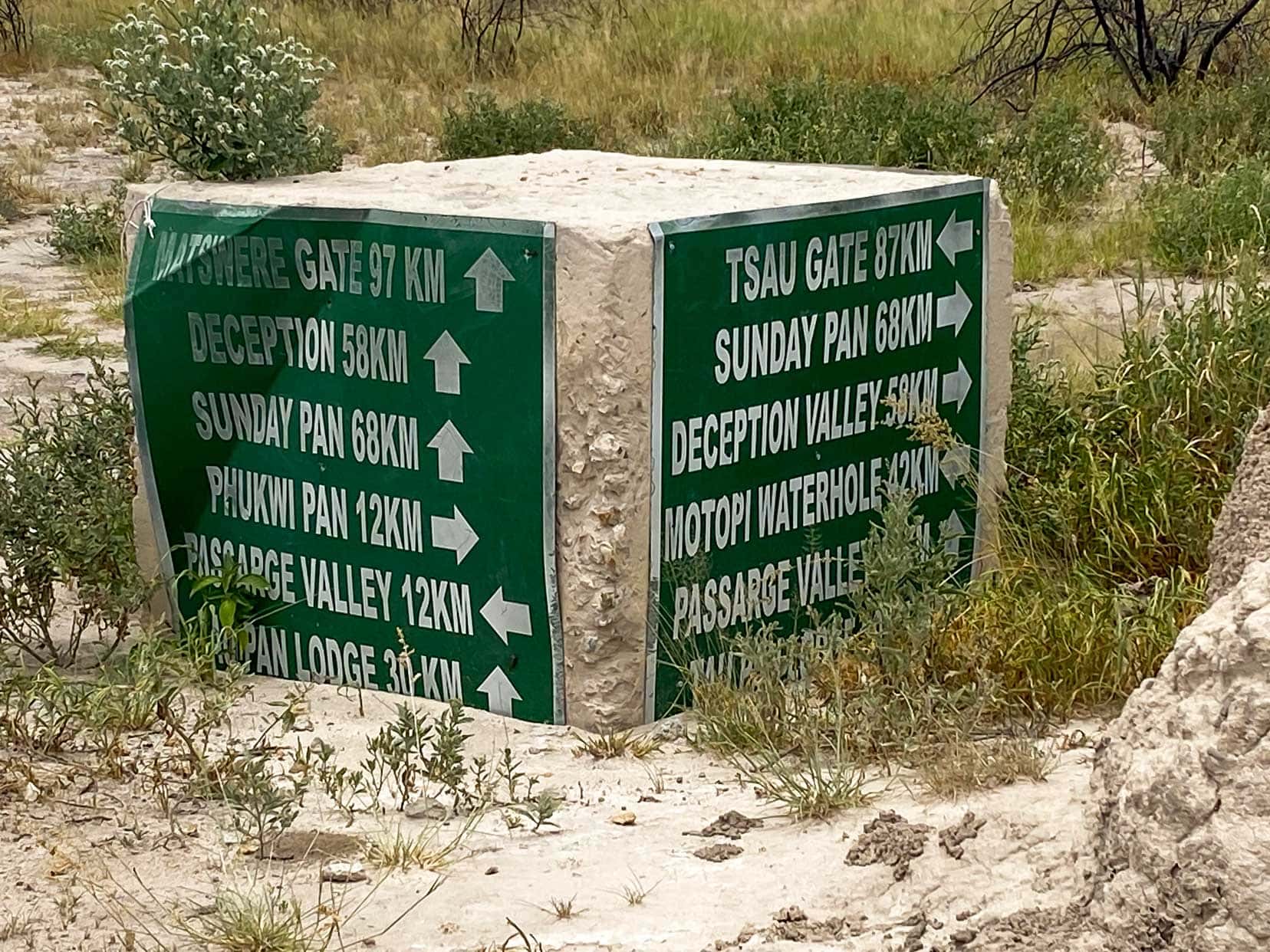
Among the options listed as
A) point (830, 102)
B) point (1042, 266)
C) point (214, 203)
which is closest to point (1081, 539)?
point (214, 203)

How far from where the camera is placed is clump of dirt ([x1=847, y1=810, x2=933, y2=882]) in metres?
3.19

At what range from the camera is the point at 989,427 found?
4.89m

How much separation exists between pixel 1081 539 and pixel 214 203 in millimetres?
2303

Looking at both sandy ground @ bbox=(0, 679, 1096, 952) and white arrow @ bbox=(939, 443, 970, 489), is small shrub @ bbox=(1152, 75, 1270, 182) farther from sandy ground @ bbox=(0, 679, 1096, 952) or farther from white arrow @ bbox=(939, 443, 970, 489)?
sandy ground @ bbox=(0, 679, 1096, 952)

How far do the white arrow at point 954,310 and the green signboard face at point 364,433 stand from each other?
3.75ft

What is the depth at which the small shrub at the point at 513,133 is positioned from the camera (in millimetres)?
11062

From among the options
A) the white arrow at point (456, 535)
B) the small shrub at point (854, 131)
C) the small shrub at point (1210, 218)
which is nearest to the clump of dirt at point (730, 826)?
the white arrow at point (456, 535)

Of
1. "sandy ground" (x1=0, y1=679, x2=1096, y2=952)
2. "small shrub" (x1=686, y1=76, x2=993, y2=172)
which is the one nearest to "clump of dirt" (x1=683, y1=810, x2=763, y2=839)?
"sandy ground" (x1=0, y1=679, x2=1096, y2=952)

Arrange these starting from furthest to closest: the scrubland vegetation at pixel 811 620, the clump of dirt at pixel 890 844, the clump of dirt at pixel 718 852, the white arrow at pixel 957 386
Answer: the white arrow at pixel 957 386, the scrubland vegetation at pixel 811 620, the clump of dirt at pixel 718 852, the clump of dirt at pixel 890 844

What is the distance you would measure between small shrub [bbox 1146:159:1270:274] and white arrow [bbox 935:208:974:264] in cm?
316

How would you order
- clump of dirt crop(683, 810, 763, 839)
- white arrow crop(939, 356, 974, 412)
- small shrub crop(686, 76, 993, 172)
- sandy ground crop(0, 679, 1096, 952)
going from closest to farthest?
1. sandy ground crop(0, 679, 1096, 952)
2. clump of dirt crop(683, 810, 763, 839)
3. white arrow crop(939, 356, 974, 412)
4. small shrub crop(686, 76, 993, 172)

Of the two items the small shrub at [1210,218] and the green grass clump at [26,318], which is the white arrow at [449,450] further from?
the green grass clump at [26,318]

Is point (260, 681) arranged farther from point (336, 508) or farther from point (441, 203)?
point (441, 203)

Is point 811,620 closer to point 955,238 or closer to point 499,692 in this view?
point 499,692
